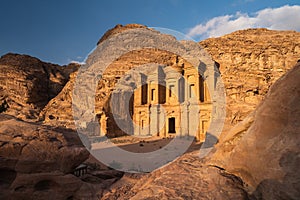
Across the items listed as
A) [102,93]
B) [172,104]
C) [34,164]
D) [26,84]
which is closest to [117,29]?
[26,84]

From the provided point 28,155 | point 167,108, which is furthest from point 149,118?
point 28,155

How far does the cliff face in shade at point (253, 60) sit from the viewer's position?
2284 cm

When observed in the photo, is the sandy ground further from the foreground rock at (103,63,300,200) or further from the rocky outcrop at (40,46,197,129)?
the foreground rock at (103,63,300,200)

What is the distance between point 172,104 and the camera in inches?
1012

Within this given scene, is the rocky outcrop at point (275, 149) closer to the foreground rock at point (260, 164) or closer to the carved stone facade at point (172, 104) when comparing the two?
the foreground rock at point (260, 164)

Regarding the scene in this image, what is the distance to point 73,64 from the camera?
69938mm

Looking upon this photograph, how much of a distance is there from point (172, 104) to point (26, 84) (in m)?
38.2

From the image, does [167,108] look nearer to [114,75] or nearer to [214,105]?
[214,105]

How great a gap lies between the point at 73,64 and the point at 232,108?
66.9 meters

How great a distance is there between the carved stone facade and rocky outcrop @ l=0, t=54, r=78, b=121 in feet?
71.1

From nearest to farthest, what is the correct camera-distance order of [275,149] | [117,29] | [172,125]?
[275,149], [172,125], [117,29]

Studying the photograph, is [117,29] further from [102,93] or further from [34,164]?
[34,164]

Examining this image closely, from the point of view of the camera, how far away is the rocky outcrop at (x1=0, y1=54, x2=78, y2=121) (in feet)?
130

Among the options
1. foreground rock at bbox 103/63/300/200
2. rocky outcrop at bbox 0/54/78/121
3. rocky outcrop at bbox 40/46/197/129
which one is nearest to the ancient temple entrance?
rocky outcrop at bbox 40/46/197/129
